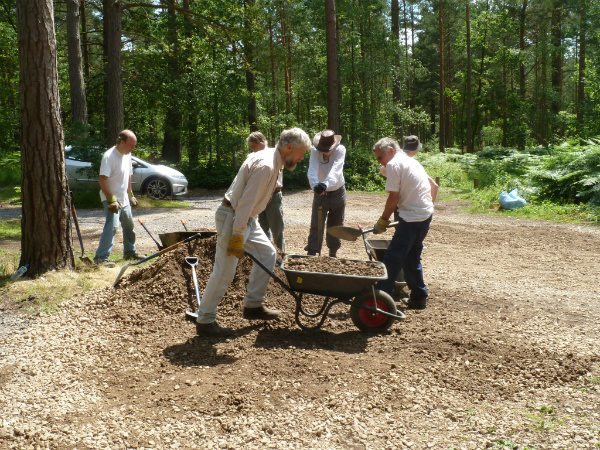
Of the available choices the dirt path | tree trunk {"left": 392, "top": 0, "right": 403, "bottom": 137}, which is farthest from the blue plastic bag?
tree trunk {"left": 392, "top": 0, "right": 403, "bottom": 137}

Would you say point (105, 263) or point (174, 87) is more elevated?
point (174, 87)

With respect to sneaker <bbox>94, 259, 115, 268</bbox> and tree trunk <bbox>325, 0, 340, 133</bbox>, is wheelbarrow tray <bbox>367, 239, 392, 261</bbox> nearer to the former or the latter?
sneaker <bbox>94, 259, 115, 268</bbox>

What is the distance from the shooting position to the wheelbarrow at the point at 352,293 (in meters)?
4.14

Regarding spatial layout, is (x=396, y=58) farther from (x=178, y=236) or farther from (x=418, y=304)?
(x=418, y=304)

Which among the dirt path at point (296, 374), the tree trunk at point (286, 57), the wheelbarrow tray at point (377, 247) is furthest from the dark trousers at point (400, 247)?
the tree trunk at point (286, 57)

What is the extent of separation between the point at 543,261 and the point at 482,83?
27280 millimetres

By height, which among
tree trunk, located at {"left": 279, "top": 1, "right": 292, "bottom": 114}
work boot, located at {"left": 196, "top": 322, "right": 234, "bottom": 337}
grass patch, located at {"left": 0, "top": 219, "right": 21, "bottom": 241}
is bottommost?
work boot, located at {"left": 196, "top": 322, "right": 234, "bottom": 337}

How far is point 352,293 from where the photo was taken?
4246 mm

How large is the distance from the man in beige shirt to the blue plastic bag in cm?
970

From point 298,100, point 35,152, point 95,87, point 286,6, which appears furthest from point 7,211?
point 298,100

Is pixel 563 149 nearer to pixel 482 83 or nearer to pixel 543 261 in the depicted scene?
pixel 543 261

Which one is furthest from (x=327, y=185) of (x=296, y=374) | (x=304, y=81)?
(x=304, y=81)

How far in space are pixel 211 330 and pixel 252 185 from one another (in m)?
1.26

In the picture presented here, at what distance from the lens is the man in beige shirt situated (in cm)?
395
